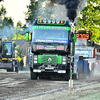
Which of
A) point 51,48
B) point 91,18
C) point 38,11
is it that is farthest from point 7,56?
point 38,11

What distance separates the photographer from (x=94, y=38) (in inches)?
1535

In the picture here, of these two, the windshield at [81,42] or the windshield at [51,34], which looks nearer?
the windshield at [51,34]

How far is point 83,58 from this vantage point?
70.5ft

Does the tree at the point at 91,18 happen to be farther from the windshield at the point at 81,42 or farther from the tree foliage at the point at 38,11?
the tree foliage at the point at 38,11

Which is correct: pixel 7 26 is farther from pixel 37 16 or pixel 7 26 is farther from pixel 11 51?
pixel 11 51

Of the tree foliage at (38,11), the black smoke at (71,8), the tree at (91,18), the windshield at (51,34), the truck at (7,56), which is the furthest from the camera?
the tree foliage at (38,11)

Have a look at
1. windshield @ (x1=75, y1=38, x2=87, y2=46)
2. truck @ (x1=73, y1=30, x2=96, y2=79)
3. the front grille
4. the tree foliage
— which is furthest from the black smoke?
the tree foliage

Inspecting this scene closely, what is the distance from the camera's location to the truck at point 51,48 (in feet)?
58.6

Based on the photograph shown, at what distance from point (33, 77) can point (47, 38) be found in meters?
2.45

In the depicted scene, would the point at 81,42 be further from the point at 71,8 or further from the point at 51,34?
the point at 71,8

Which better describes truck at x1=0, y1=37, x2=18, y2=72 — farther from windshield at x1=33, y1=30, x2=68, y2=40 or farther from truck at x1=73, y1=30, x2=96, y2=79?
windshield at x1=33, y1=30, x2=68, y2=40

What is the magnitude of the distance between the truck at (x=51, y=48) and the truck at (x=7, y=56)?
10.4 metres

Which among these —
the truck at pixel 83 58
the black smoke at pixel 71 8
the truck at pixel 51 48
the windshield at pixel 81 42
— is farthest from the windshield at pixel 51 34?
the black smoke at pixel 71 8

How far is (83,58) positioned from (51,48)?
13.9ft
